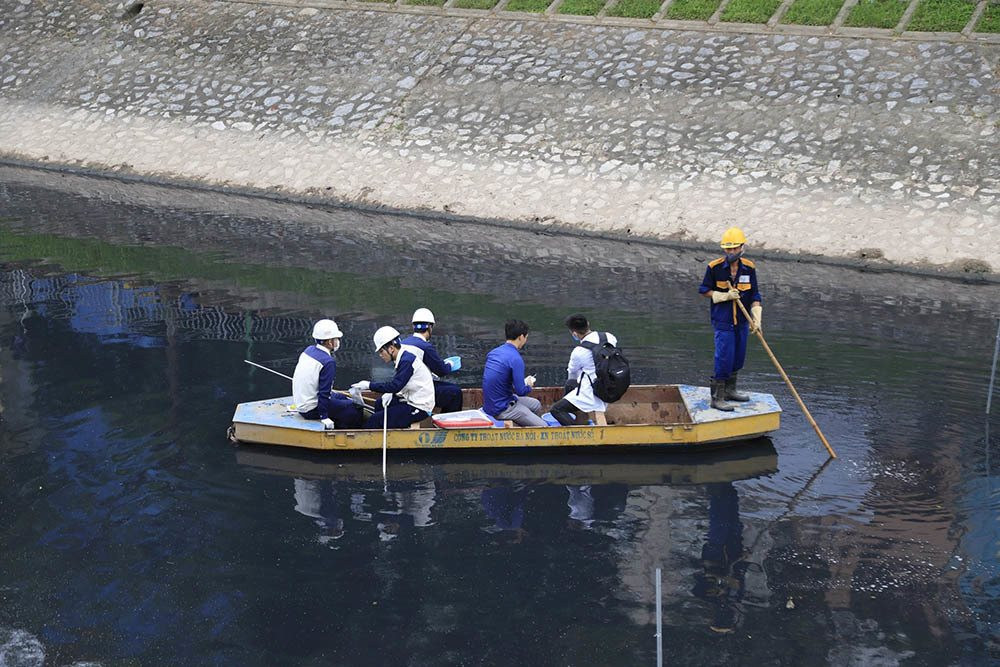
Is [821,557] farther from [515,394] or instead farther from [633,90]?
[633,90]

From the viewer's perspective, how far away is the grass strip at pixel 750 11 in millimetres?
28625

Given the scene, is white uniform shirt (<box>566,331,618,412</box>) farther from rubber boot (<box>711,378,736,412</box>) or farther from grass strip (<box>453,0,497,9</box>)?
grass strip (<box>453,0,497,9</box>)

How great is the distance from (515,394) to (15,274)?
1175cm

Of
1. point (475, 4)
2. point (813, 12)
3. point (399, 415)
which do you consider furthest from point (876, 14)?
point (399, 415)

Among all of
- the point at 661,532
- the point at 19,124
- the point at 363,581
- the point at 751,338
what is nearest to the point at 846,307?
the point at 751,338

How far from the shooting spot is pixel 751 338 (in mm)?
18859

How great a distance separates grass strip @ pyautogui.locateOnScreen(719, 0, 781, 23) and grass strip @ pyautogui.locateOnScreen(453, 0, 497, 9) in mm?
5980

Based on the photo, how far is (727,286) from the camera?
47.8ft

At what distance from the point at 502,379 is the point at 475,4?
19520 millimetres

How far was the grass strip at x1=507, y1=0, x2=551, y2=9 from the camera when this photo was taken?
3084cm

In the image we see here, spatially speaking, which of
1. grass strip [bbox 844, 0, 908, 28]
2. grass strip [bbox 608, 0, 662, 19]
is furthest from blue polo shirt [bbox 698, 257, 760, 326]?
grass strip [bbox 608, 0, 662, 19]

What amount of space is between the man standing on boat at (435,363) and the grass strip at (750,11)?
16.7m

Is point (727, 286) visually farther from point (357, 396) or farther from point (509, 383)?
point (357, 396)

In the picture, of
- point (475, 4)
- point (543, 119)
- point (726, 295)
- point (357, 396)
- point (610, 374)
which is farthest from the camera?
point (475, 4)
